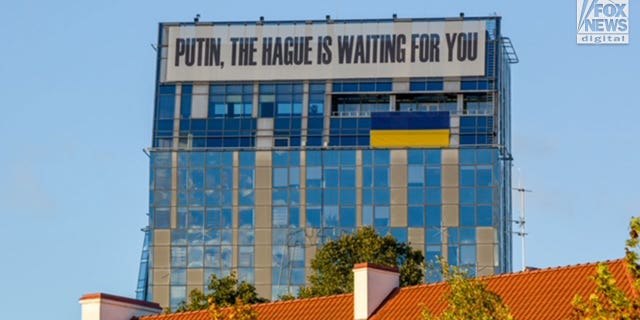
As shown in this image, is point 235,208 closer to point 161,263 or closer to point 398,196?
point 161,263

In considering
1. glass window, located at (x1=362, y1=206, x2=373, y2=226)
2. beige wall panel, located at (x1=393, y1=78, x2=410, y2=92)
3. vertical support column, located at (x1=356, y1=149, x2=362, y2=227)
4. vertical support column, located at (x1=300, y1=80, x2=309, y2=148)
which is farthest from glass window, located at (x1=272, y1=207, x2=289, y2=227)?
beige wall panel, located at (x1=393, y1=78, x2=410, y2=92)

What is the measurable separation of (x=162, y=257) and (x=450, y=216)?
2086cm

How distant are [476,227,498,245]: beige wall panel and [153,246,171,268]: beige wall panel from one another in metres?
22.2

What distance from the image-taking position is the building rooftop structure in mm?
74250

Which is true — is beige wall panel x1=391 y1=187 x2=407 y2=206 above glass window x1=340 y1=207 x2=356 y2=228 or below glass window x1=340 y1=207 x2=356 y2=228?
above

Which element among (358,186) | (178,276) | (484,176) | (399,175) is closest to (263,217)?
(358,186)

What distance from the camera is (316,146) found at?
166m

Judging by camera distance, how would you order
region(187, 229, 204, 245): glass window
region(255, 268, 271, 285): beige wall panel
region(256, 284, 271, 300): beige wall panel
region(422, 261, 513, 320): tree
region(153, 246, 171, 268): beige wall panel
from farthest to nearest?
region(187, 229, 204, 245): glass window
region(153, 246, 171, 268): beige wall panel
region(255, 268, 271, 285): beige wall panel
region(256, 284, 271, 300): beige wall panel
region(422, 261, 513, 320): tree

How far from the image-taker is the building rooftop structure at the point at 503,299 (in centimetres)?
7425

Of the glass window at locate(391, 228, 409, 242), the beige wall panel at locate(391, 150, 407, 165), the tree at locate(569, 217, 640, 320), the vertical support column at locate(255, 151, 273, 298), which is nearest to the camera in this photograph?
the tree at locate(569, 217, 640, 320)

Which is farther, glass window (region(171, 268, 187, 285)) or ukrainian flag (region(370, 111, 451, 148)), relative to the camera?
glass window (region(171, 268, 187, 285))

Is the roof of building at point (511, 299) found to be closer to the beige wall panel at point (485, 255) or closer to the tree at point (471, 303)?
the tree at point (471, 303)

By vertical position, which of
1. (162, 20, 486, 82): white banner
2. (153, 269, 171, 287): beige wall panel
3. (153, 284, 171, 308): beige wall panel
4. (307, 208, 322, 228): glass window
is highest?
(162, 20, 486, 82): white banner

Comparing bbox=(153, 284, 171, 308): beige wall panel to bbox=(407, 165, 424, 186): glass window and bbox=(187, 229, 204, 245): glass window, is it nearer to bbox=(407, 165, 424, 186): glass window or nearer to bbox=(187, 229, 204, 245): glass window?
bbox=(187, 229, 204, 245): glass window
